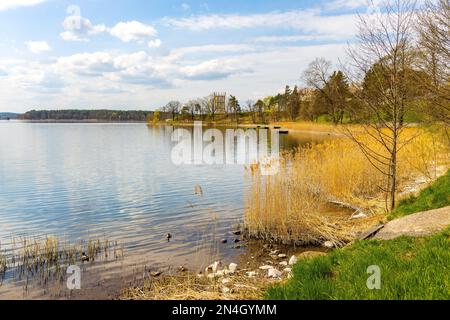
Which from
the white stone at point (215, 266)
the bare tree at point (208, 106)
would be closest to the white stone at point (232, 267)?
the white stone at point (215, 266)

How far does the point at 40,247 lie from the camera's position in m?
9.24

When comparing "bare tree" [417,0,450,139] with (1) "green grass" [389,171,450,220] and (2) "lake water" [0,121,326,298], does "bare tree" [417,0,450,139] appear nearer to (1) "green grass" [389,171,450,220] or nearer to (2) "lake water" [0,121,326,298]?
(1) "green grass" [389,171,450,220]

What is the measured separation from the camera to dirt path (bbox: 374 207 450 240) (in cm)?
646

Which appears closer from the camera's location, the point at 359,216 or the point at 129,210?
the point at 359,216

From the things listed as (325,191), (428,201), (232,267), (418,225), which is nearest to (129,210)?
(232,267)

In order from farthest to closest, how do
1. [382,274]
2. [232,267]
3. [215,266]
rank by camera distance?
[232,267] → [215,266] → [382,274]

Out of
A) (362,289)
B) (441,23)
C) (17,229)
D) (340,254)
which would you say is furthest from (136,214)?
(441,23)

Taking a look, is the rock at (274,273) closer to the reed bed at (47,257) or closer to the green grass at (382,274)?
the green grass at (382,274)

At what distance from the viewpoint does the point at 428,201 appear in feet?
29.6

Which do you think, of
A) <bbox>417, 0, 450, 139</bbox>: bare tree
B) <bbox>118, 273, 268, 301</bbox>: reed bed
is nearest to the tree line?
<bbox>417, 0, 450, 139</bbox>: bare tree

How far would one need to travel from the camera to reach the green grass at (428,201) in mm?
8766

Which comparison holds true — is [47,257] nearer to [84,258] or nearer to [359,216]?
[84,258]

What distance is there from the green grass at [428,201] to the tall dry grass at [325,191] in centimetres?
72

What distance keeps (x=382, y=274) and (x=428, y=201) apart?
551 cm
